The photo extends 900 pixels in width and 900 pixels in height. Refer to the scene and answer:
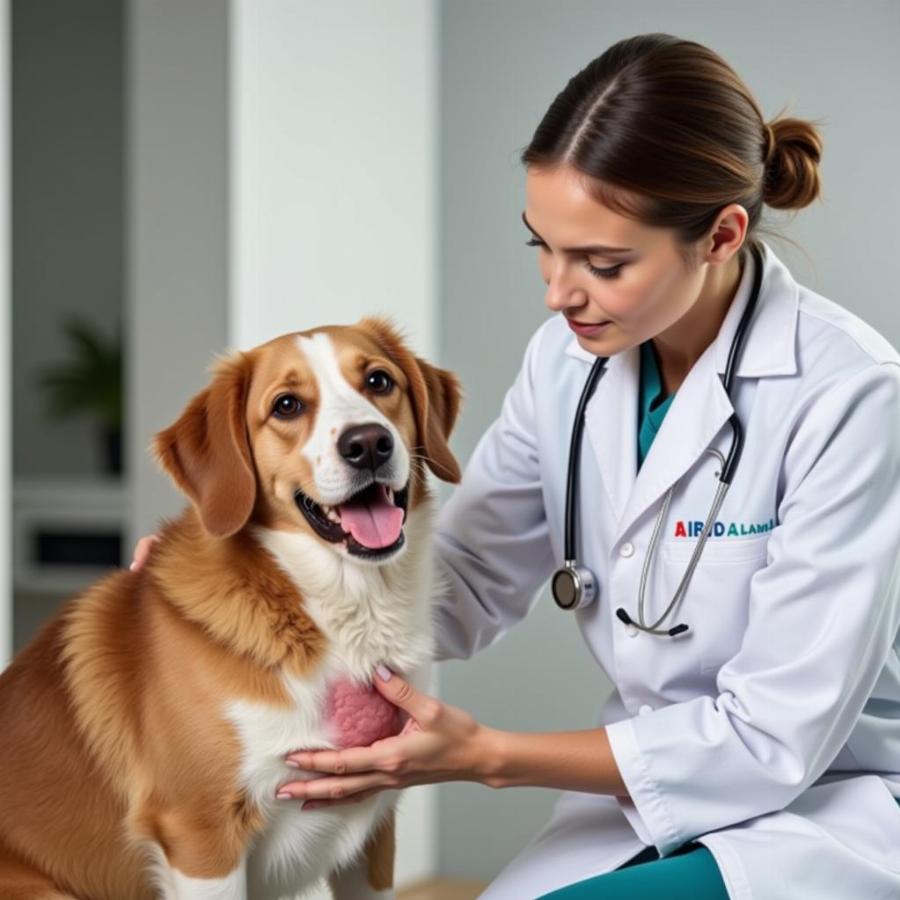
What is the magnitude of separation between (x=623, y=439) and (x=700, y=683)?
1.14ft

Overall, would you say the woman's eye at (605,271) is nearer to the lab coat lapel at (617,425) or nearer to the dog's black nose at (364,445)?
the lab coat lapel at (617,425)

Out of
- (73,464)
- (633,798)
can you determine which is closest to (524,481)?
(633,798)

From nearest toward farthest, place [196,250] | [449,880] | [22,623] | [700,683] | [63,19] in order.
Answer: [700,683] → [196,250] → [449,880] → [22,623] → [63,19]

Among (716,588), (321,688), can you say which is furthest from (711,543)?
(321,688)

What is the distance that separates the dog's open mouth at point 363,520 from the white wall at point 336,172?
1127 mm

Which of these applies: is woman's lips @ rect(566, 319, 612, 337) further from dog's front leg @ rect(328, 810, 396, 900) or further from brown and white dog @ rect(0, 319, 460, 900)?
dog's front leg @ rect(328, 810, 396, 900)

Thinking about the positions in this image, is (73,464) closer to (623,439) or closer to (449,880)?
(449,880)

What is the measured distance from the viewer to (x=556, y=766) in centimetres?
169

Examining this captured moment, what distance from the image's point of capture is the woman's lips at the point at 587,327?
1.73 m

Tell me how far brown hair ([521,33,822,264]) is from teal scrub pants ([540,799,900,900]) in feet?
2.48

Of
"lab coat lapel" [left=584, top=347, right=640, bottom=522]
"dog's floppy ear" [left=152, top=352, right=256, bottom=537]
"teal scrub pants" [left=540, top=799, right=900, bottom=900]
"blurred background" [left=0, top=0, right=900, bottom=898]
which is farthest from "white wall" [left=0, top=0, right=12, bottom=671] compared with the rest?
"teal scrub pants" [left=540, top=799, right=900, bottom=900]

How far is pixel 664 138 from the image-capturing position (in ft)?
5.39

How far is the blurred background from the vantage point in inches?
109

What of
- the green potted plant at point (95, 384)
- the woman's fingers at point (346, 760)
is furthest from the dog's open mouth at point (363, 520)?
the green potted plant at point (95, 384)
